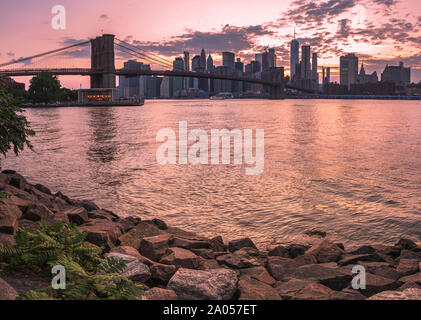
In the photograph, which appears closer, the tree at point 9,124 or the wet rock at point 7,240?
the wet rock at point 7,240

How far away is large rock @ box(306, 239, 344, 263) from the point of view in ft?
20.2

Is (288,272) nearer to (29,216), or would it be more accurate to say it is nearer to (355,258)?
(355,258)

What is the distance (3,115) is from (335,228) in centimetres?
701

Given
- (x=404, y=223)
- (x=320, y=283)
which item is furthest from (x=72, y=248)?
(x=404, y=223)

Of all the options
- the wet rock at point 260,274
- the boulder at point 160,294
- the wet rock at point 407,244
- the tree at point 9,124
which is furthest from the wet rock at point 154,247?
the wet rock at point 407,244

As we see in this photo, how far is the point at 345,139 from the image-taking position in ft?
91.9

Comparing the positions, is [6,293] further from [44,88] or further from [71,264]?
[44,88]

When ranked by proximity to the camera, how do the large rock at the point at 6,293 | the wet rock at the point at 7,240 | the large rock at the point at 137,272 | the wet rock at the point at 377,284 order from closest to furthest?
the large rock at the point at 6,293, the large rock at the point at 137,272, the wet rock at the point at 377,284, the wet rock at the point at 7,240

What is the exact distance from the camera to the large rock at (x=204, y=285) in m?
4.07

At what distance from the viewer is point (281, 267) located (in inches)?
217

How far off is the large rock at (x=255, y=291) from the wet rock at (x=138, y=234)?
246 cm

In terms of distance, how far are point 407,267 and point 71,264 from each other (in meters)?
4.55

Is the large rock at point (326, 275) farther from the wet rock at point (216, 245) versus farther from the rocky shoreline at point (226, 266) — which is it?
the wet rock at point (216, 245)

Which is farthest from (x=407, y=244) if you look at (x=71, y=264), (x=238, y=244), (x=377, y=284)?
(x=71, y=264)
